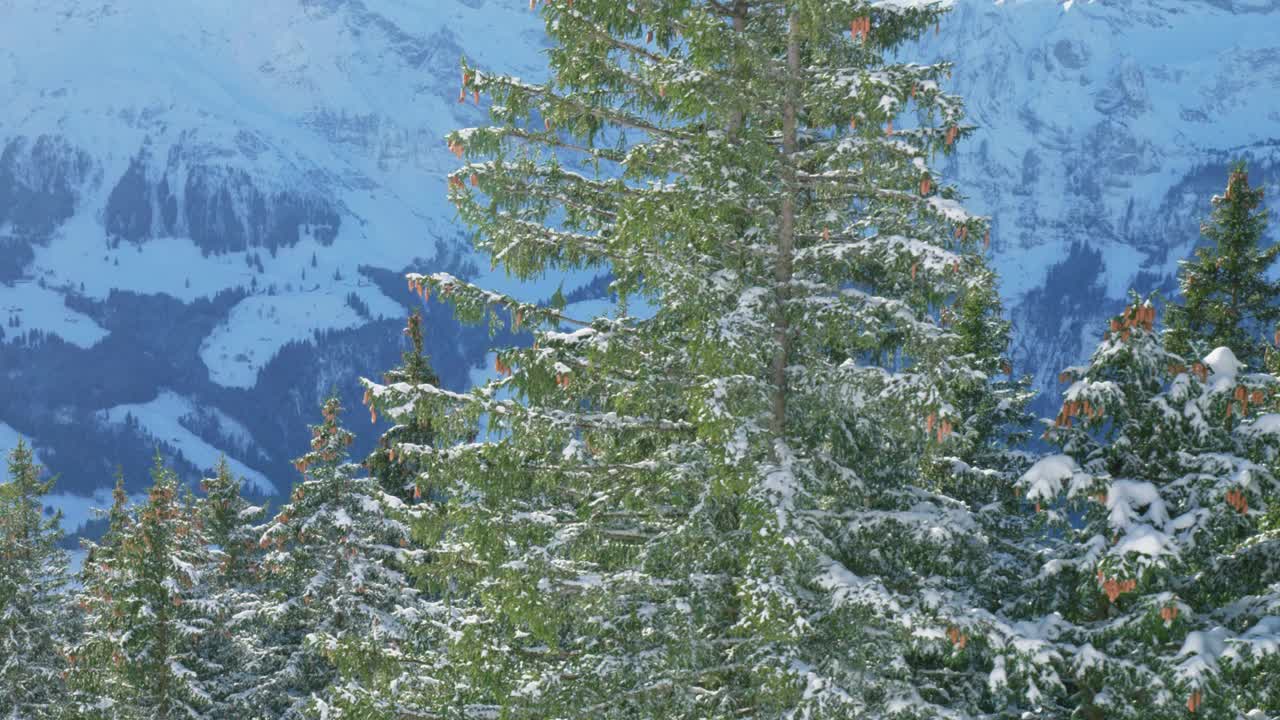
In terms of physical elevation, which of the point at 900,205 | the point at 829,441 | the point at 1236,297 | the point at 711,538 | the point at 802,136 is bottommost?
the point at 711,538

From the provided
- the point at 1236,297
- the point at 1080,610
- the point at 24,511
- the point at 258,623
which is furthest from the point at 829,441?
the point at 24,511

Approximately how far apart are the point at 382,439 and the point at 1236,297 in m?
16.8

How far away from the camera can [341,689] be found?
1095cm

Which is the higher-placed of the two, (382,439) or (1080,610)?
(382,439)

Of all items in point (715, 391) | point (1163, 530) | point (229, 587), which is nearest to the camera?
point (715, 391)

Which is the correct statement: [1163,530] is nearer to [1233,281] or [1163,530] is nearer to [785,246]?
[785,246]

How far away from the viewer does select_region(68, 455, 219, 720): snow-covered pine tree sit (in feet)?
79.7

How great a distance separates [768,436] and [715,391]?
811mm

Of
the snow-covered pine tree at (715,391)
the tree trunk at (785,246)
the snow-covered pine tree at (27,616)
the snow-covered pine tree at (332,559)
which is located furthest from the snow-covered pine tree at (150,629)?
the tree trunk at (785,246)

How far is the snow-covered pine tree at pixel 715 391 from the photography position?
984 centimetres

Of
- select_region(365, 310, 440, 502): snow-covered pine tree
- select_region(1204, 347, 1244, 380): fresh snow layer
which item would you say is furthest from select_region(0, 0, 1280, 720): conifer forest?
select_region(365, 310, 440, 502): snow-covered pine tree

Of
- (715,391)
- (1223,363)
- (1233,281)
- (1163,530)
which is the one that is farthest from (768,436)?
(1233,281)

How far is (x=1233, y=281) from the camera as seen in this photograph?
2027 cm

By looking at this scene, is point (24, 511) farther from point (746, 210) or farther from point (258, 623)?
point (746, 210)
